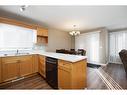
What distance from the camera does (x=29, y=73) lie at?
10.0 ft

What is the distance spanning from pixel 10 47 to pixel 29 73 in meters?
1.20

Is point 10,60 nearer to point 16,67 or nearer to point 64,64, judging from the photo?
point 16,67

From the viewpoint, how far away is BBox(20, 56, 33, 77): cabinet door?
286cm

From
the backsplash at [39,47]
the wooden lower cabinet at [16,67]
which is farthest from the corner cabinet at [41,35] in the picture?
the wooden lower cabinet at [16,67]

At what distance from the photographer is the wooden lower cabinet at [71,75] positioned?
171 cm

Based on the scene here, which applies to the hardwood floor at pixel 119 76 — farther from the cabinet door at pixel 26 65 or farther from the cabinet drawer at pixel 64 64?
the cabinet door at pixel 26 65

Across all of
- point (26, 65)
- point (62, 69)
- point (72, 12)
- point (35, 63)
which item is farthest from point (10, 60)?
point (72, 12)

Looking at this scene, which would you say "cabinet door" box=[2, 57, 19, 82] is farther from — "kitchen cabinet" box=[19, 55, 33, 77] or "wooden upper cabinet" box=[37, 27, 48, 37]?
"wooden upper cabinet" box=[37, 27, 48, 37]

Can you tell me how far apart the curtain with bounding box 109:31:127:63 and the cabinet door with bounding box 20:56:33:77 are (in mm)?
5104

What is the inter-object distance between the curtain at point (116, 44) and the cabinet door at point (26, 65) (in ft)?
16.7

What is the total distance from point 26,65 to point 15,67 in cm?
36

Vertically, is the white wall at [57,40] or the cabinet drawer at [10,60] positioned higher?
the white wall at [57,40]

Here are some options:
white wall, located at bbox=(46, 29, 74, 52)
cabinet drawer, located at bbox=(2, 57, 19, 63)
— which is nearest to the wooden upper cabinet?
white wall, located at bbox=(46, 29, 74, 52)
